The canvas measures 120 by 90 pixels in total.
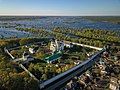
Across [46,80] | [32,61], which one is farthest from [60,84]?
[32,61]

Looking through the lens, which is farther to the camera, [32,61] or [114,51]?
[114,51]

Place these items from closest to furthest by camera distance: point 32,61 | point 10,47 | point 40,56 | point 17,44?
point 32,61
point 40,56
point 10,47
point 17,44

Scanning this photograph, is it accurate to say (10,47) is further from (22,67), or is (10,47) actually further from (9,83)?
(9,83)

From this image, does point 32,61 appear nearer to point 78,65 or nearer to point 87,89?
point 78,65

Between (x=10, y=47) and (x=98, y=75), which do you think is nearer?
(x=98, y=75)

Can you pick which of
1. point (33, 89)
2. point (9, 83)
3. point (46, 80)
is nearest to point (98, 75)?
point (46, 80)

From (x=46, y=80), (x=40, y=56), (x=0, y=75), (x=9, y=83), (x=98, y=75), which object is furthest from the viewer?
(x=40, y=56)

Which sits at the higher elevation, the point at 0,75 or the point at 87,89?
the point at 0,75

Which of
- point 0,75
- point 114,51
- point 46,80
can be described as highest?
point 0,75

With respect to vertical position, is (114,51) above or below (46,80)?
below
